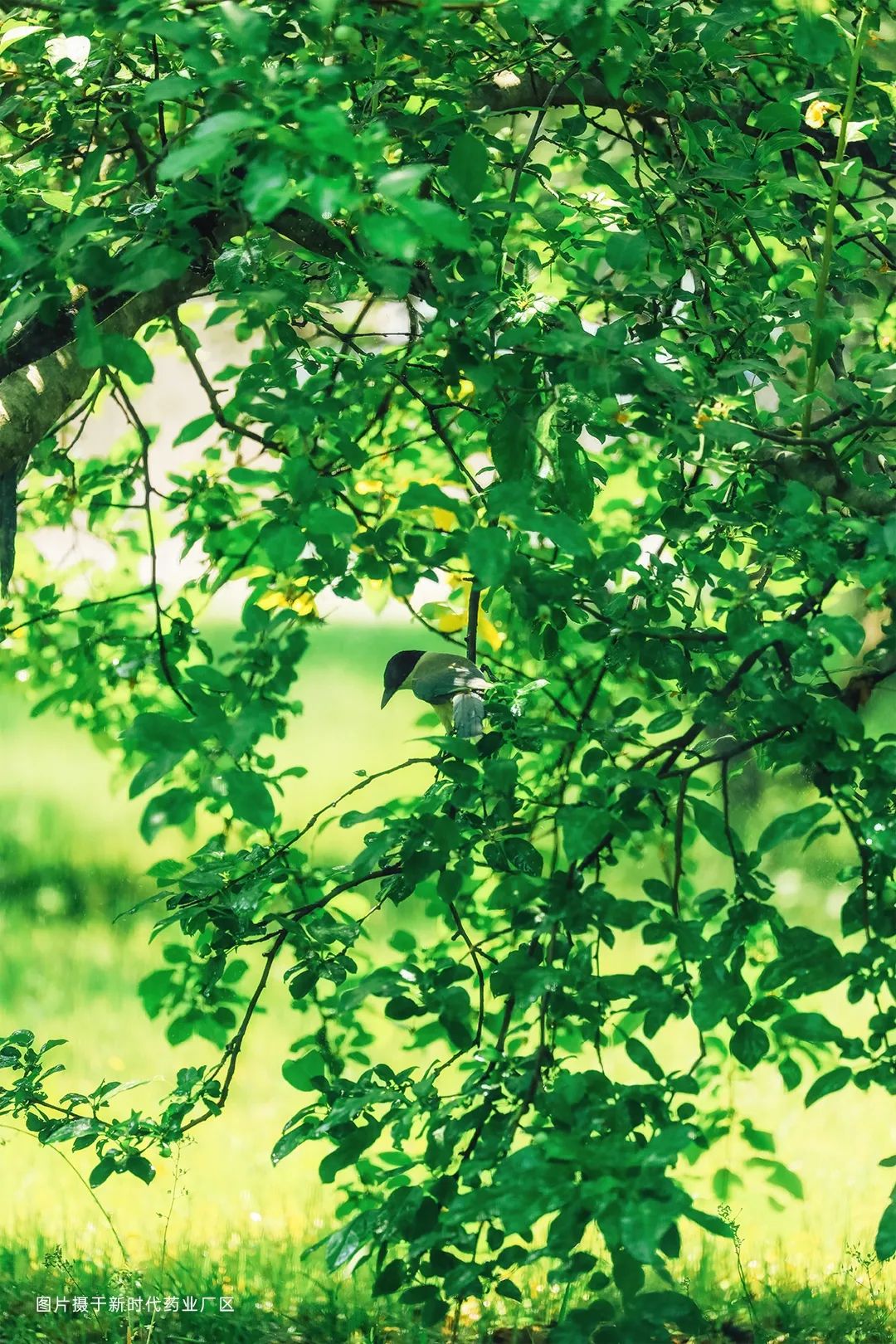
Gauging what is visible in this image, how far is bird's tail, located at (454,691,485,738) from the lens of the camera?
170cm

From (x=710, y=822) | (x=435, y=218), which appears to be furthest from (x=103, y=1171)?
(x=435, y=218)

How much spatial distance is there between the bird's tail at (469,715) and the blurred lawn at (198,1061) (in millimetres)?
472

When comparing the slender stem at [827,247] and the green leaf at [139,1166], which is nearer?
the slender stem at [827,247]

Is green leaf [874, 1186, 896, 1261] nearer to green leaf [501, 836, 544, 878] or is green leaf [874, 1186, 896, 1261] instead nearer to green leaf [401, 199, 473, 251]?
green leaf [501, 836, 544, 878]

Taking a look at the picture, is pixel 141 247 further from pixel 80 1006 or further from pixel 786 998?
pixel 80 1006

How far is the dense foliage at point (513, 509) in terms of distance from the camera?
47.6 inches

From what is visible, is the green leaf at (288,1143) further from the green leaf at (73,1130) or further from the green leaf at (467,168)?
the green leaf at (467,168)

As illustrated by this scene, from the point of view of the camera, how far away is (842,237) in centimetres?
214

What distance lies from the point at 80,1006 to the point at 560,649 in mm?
2844

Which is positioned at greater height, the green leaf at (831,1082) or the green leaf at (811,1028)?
the green leaf at (811,1028)

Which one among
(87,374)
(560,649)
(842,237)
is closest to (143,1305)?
(560,649)

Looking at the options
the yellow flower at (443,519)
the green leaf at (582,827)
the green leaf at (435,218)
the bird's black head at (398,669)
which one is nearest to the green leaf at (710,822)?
the green leaf at (582,827)

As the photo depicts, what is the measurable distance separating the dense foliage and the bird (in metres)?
0.05

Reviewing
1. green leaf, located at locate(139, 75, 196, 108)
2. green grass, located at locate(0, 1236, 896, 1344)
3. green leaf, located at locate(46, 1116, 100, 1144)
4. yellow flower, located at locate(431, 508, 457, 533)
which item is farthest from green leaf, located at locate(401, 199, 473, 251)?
green grass, located at locate(0, 1236, 896, 1344)
